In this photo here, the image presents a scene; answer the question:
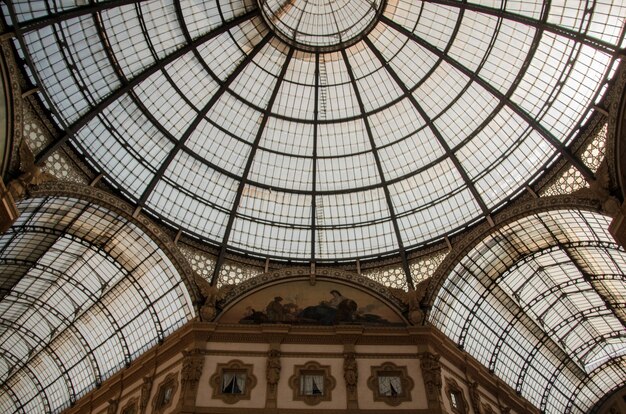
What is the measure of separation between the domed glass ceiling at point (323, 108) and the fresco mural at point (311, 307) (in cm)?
348

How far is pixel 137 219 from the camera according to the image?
32.6 metres

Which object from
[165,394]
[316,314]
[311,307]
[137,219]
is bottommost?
[165,394]

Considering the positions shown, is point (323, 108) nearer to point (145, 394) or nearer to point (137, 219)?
point (137, 219)

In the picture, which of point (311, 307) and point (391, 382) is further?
point (311, 307)

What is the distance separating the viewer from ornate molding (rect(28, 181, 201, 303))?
95.3 ft

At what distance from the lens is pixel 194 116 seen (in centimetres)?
3497

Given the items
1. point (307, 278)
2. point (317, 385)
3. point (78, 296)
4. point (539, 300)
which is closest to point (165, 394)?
point (317, 385)

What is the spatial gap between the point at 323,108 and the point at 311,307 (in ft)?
46.6

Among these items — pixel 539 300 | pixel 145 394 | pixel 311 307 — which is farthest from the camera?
pixel 539 300

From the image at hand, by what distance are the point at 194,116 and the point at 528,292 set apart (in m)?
29.4

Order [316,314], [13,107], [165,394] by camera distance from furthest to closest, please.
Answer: [316,314], [165,394], [13,107]

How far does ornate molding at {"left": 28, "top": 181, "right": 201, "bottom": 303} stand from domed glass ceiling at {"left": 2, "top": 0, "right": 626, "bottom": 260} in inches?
48.4

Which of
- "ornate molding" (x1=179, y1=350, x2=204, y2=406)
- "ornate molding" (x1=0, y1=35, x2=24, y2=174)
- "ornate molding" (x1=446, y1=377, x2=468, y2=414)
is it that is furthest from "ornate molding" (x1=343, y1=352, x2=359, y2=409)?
"ornate molding" (x1=0, y1=35, x2=24, y2=174)

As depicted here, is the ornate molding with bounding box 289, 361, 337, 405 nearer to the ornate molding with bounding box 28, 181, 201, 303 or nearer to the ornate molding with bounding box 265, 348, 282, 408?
the ornate molding with bounding box 265, 348, 282, 408
